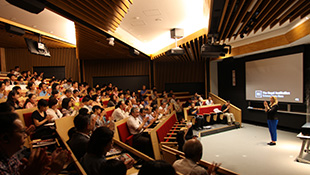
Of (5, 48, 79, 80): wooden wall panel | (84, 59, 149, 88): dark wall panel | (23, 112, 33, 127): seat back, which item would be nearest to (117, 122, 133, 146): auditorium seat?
(23, 112, 33, 127): seat back

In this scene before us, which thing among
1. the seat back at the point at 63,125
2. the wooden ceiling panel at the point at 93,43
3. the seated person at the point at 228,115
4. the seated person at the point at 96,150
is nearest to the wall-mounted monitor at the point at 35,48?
the wooden ceiling panel at the point at 93,43

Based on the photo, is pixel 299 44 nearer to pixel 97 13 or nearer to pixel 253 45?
pixel 253 45

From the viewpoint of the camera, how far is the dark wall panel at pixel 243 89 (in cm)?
652

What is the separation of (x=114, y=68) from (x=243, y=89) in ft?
22.9

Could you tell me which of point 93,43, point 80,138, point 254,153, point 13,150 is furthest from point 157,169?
point 93,43

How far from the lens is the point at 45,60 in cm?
1041

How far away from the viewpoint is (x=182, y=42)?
633 centimetres

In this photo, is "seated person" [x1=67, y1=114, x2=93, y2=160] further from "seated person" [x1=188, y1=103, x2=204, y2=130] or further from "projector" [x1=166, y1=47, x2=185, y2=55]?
"seated person" [x1=188, y1=103, x2=204, y2=130]

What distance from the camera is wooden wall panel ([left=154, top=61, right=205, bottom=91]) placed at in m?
11.5

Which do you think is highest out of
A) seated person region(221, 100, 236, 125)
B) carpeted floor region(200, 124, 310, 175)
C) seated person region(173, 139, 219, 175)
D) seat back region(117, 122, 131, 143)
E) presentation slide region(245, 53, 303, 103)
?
presentation slide region(245, 53, 303, 103)

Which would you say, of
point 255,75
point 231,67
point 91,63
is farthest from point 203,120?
point 91,63

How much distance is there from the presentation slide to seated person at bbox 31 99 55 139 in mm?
7502

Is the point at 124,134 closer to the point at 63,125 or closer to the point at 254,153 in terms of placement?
the point at 63,125

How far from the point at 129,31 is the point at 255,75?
5.71 meters
